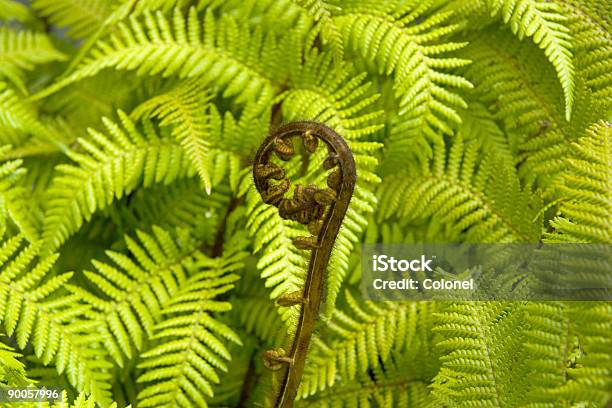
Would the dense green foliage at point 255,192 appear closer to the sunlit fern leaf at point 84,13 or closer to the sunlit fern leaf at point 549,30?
the sunlit fern leaf at point 549,30

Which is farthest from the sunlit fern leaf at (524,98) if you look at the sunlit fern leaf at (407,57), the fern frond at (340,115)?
the fern frond at (340,115)

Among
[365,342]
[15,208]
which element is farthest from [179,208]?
[365,342]

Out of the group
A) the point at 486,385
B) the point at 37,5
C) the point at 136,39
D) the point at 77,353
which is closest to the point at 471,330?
the point at 486,385

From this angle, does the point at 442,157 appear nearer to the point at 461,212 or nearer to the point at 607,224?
the point at 461,212

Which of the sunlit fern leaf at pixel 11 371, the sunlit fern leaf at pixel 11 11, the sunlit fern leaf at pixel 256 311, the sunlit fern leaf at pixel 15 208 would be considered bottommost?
the sunlit fern leaf at pixel 11 371

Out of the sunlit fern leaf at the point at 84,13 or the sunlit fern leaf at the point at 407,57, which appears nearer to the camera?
the sunlit fern leaf at the point at 407,57

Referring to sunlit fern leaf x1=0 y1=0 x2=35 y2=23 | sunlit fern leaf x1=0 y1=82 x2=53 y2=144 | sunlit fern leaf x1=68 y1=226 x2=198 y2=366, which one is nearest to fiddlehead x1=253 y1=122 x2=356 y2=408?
sunlit fern leaf x1=68 y1=226 x2=198 y2=366
